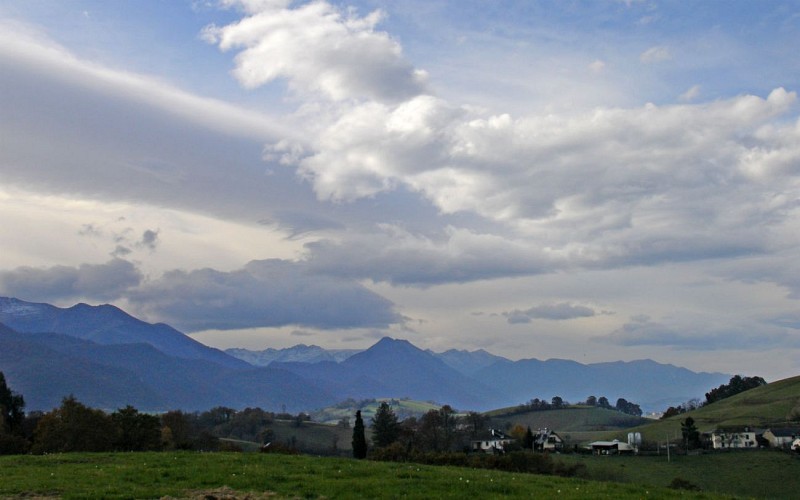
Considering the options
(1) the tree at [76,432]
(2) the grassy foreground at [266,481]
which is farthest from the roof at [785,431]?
(2) the grassy foreground at [266,481]

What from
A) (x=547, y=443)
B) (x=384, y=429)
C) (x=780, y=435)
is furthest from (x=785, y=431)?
(x=384, y=429)

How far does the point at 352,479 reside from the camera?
30766 millimetres

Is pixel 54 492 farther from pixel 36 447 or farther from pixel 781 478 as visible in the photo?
pixel 781 478

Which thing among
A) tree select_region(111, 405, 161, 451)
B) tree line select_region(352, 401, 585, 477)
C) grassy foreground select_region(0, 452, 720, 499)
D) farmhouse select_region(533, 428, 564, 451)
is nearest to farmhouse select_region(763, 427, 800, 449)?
farmhouse select_region(533, 428, 564, 451)

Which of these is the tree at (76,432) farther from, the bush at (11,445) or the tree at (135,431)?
the bush at (11,445)

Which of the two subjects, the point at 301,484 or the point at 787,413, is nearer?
the point at 301,484

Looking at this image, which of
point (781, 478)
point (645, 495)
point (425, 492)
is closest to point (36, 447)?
point (425, 492)

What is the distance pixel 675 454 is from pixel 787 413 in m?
→ 79.2

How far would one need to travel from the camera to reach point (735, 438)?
533 feet

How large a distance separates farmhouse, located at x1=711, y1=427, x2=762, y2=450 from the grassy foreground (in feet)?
464

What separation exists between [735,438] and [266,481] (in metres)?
157

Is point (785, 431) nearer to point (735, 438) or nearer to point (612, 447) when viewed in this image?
point (735, 438)

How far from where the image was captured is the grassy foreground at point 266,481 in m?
Result: 27.0

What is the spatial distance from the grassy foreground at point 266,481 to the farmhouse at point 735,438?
141m
